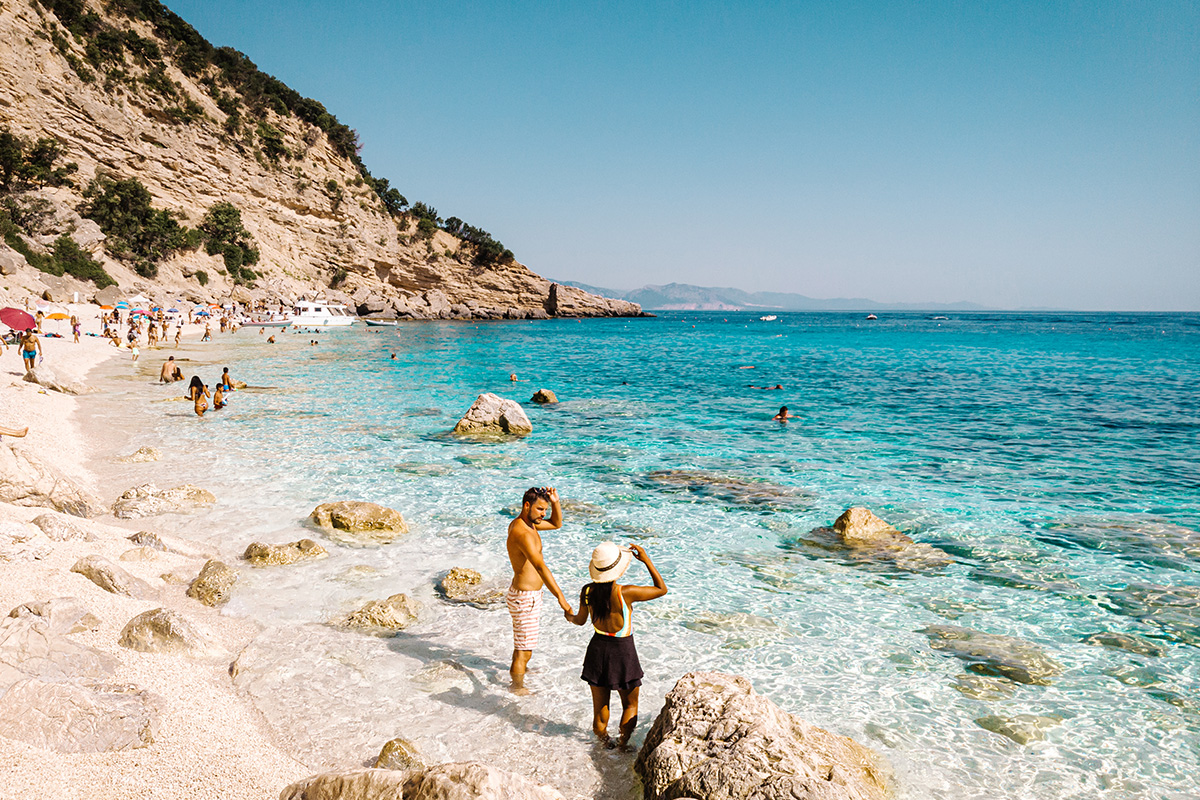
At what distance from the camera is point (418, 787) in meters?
3.49

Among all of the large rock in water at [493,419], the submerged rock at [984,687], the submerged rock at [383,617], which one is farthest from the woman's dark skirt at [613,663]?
the large rock in water at [493,419]

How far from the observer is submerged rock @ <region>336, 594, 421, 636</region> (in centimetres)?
700

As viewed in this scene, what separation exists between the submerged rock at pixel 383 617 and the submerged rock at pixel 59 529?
3.65m

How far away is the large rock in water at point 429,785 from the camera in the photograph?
340 cm

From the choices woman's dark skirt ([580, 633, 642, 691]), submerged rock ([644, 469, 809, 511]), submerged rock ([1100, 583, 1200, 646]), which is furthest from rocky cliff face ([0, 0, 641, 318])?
submerged rock ([1100, 583, 1200, 646])

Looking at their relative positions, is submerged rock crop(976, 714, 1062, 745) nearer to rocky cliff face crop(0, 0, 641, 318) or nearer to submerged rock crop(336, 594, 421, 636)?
submerged rock crop(336, 594, 421, 636)

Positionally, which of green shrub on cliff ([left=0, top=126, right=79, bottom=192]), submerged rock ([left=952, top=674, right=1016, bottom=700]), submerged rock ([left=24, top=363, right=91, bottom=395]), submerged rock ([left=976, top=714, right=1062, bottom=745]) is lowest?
submerged rock ([left=976, top=714, right=1062, bottom=745])

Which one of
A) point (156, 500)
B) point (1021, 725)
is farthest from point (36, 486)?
point (1021, 725)

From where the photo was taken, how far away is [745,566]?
9.16 m

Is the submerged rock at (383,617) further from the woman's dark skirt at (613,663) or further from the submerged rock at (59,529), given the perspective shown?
the submerged rock at (59,529)

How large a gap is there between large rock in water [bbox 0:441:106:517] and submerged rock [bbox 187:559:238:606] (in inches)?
115

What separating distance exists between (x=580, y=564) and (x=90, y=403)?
1870 cm

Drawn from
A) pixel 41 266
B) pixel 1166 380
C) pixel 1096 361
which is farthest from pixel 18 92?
pixel 1096 361

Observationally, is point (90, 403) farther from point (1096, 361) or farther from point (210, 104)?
point (210, 104)
